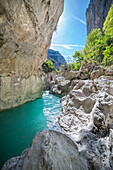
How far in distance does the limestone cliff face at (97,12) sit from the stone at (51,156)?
23.2m

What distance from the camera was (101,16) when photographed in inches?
731

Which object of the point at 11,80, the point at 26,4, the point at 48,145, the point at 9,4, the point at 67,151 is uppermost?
the point at 26,4

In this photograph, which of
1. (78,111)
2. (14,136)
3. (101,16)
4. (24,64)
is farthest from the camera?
(101,16)

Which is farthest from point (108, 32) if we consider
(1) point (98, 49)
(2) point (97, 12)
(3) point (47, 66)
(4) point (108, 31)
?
(2) point (97, 12)

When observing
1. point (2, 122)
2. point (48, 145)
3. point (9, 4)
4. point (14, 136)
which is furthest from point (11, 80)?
point (48, 145)

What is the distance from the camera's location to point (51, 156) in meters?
1.28

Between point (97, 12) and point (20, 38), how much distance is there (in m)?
25.9

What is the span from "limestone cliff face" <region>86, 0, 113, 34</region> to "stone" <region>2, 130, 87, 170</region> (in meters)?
23.2

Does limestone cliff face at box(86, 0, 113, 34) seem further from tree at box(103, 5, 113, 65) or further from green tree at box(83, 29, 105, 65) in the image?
tree at box(103, 5, 113, 65)

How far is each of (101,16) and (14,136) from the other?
95.7 feet

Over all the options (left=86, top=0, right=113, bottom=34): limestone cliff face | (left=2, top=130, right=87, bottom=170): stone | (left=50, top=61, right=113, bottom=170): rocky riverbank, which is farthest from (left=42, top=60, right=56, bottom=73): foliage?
(left=2, top=130, right=87, bottom=170): stone

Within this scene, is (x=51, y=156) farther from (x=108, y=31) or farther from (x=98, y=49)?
(x=98, y=49)

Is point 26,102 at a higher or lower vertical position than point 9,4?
lower

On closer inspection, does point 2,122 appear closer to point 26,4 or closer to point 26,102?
point 26,102
